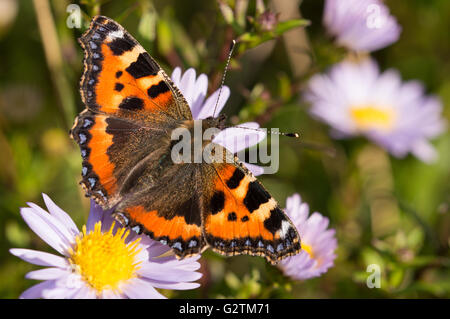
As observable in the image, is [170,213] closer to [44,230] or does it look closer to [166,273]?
[166,273]

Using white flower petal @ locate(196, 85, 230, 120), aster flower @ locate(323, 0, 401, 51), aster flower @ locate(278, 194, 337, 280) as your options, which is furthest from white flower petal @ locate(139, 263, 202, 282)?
aster flower @ locate(323, 0, 401, 51)

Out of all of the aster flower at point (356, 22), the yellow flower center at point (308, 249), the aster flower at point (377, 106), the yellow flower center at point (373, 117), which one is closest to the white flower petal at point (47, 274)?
the yellow flower center at point (308, 249)

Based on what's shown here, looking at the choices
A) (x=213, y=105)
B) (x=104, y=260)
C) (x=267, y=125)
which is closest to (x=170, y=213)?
(x=104, y=260)

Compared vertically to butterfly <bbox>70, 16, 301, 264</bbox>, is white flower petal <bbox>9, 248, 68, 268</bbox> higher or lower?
lower

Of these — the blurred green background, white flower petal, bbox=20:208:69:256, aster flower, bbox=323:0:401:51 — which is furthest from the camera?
aster flower, bbox=323:0:401:51

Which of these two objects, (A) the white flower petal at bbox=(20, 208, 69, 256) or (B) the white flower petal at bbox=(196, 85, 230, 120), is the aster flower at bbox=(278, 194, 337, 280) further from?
(A) the white flower petal at bbox=(20, 208, 69, 256)
